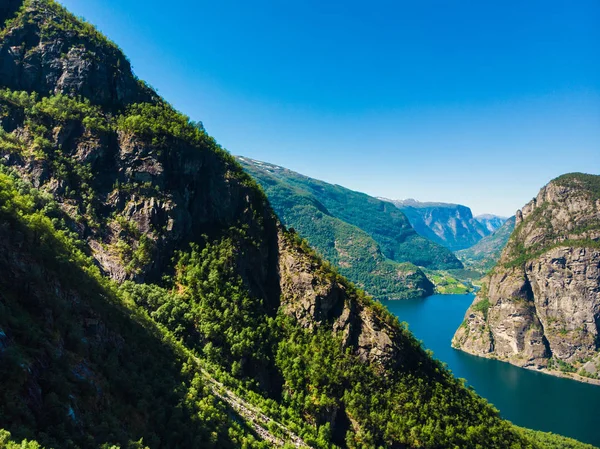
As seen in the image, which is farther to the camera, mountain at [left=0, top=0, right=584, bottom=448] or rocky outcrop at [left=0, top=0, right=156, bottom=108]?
rocky outcrop at [left=0, top=0, right=156, bottom=108]

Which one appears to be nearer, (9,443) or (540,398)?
(9,443)

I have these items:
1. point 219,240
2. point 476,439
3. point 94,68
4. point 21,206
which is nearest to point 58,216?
point 21,206

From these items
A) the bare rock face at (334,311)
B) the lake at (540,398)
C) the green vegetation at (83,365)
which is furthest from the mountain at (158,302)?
the lake at (540,398)

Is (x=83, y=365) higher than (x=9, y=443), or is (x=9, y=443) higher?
(x=9, y=443)

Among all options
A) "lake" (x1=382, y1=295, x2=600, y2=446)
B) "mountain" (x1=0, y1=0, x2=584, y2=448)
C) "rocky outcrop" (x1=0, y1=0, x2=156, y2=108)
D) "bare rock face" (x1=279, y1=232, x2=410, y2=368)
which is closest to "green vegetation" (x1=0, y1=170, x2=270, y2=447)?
"mountain" (x1=0, y1=0, x2=584, y2=448)

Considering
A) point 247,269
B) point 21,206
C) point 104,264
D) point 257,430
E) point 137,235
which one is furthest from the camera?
point 247,269

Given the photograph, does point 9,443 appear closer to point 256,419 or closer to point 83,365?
point 83,365

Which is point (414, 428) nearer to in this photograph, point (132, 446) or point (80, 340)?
point (132, 446)

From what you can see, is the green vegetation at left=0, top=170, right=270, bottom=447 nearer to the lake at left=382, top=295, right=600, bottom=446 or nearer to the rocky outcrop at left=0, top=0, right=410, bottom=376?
the rocky outcrop at left=0, top=0, right=410, bottom=376

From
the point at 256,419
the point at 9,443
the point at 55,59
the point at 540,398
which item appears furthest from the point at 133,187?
the point at 540,398
